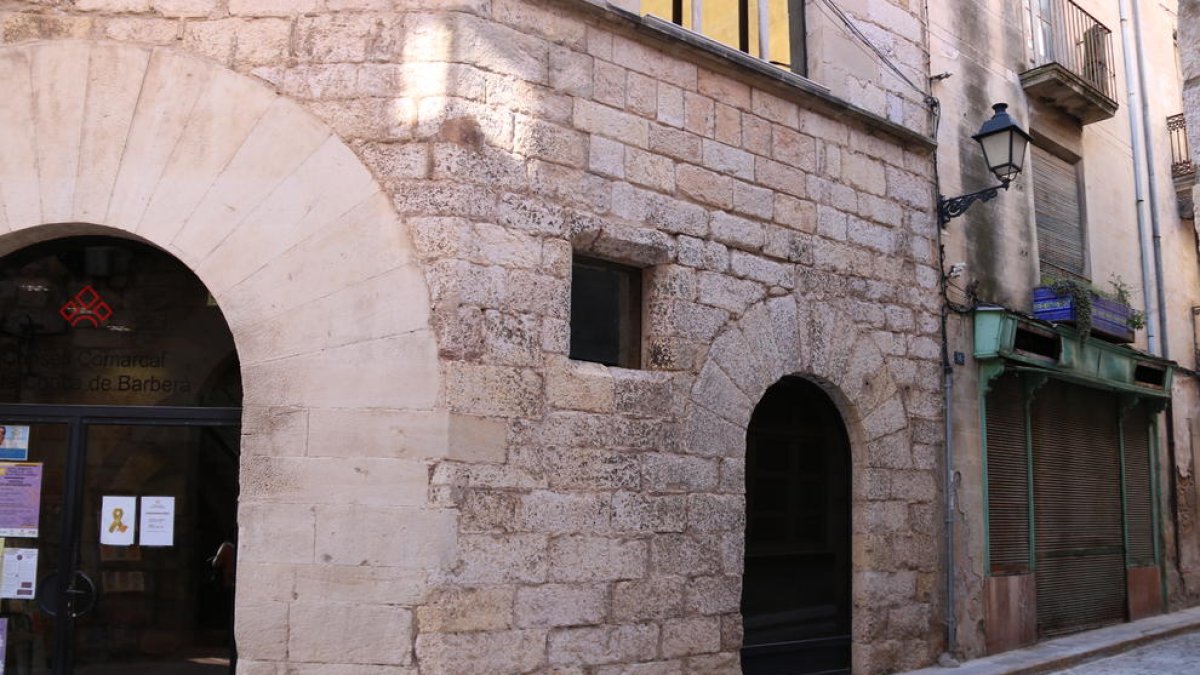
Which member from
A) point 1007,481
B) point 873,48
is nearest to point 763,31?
point 873,48

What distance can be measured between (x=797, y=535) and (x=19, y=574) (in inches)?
178

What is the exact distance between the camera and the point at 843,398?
671 cm

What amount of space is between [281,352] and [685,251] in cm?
232

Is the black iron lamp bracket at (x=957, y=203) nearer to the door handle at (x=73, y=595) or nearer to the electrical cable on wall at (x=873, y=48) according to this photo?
the electrical cable on wall at (x=873, y=48)

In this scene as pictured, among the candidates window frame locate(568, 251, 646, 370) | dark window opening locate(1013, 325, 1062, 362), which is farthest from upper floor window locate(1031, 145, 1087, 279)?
window frame locate(568, 251, 646, 370)

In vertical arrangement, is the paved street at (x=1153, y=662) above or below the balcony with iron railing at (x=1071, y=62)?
below

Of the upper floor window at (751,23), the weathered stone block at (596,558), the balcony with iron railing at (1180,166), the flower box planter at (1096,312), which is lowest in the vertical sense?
the weathered stone block at (596,558)

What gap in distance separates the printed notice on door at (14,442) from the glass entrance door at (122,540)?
2 centimetres

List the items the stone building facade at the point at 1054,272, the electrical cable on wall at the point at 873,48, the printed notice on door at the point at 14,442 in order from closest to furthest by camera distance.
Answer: the printed notice on door at the point at 14,442, the electrical cable on wall at the point at 873,48, the stone building facade at the point at 1054,272

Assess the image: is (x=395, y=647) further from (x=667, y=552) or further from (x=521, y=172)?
(x=521, y=172)

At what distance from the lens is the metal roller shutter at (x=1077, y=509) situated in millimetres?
8695

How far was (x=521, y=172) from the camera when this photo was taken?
17.1ft

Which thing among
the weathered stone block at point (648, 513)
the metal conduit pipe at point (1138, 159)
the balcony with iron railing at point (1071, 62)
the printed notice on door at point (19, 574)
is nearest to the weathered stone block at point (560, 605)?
the weathered stone block at point (648, 513)

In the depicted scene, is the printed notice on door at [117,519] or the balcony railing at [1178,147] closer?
the printed notice on door at [117,519]
